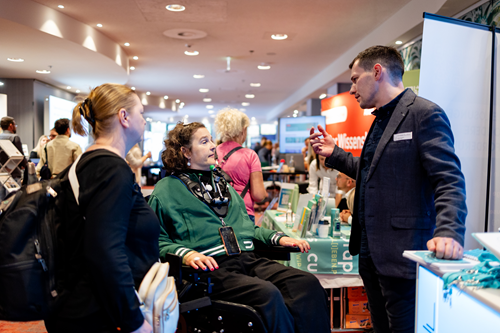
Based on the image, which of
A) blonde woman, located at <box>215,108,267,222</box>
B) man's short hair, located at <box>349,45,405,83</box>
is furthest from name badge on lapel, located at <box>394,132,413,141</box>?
blonde woman, located at <box>215,108,267,222</box>

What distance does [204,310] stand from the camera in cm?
174

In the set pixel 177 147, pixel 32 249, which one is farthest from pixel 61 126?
pixel 32 249

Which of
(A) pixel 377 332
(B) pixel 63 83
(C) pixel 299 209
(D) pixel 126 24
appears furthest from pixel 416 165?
(B) pixel 63 83

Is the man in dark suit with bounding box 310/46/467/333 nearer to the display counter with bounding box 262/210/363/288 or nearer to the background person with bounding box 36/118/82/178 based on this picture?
the display counter with bounding box 262/210/363/288

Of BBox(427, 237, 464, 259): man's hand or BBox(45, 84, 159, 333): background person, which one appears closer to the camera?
BBox(45, 84, 159, 333): background person

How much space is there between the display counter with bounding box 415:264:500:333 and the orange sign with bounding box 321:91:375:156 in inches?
164

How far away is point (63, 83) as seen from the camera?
9.64m

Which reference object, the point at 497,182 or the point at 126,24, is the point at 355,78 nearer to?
the point at 497,182

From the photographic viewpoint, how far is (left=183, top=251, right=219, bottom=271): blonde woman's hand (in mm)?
1742

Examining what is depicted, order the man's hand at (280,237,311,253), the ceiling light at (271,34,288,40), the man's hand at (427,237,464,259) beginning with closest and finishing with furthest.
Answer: the man's hand at (427,237,464,259)
the man's hand at (280,237,311,253)
the ceiling light at (271,34,288,40)

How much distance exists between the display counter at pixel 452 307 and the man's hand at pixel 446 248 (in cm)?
6

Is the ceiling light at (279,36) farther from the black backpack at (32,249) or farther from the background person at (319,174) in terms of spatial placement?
the black backpack at (32,249)

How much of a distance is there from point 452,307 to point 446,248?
18cm

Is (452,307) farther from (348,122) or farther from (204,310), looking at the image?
(348,122)
